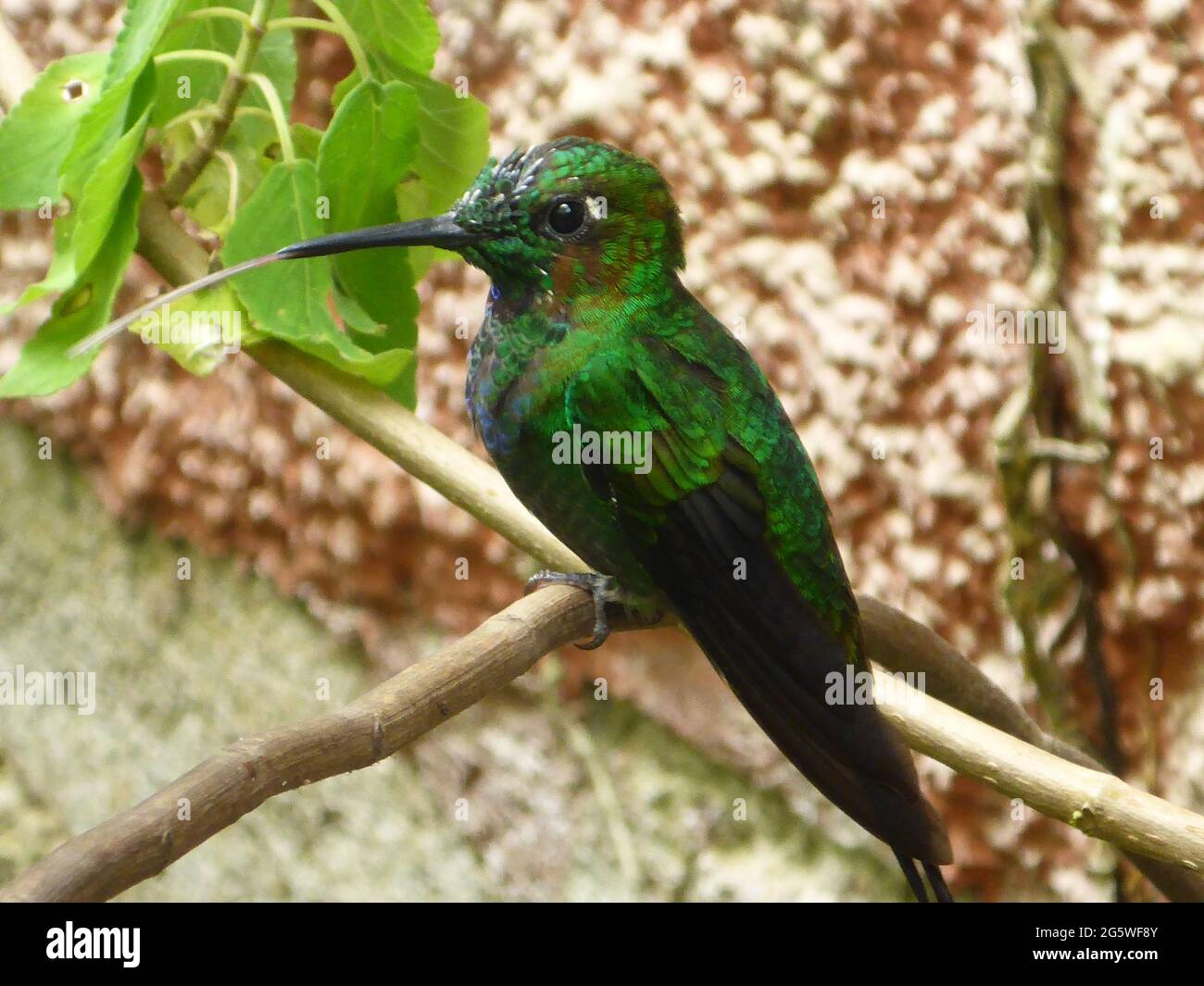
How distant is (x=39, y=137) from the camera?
1116 mm

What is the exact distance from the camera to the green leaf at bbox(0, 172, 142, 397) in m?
1.08

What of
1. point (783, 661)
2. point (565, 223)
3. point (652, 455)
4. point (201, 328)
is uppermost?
point (565, 223)

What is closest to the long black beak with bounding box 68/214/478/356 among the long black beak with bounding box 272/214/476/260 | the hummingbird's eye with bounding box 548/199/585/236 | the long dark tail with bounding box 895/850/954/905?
the long black beak with bounding box 272/214/476/260

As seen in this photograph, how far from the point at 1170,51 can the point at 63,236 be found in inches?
58.9

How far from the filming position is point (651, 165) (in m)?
1.25

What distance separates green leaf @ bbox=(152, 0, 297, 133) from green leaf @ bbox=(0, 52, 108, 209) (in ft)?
0.32

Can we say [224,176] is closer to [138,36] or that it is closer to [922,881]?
[138,36]

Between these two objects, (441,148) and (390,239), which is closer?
(390,239)

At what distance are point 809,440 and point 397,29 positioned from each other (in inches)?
36.5

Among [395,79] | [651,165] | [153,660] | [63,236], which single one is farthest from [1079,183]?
[153,660]

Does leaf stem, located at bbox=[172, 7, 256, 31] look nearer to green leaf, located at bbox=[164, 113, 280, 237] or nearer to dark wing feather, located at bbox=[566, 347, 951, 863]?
green leaf, located at bbox=[164, 113, 280, 237]

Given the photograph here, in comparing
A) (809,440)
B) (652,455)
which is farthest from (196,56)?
(809,440)

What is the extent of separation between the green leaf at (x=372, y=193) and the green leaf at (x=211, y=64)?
0.13 m

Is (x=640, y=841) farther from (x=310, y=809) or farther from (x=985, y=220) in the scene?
(x=985, y=220)
